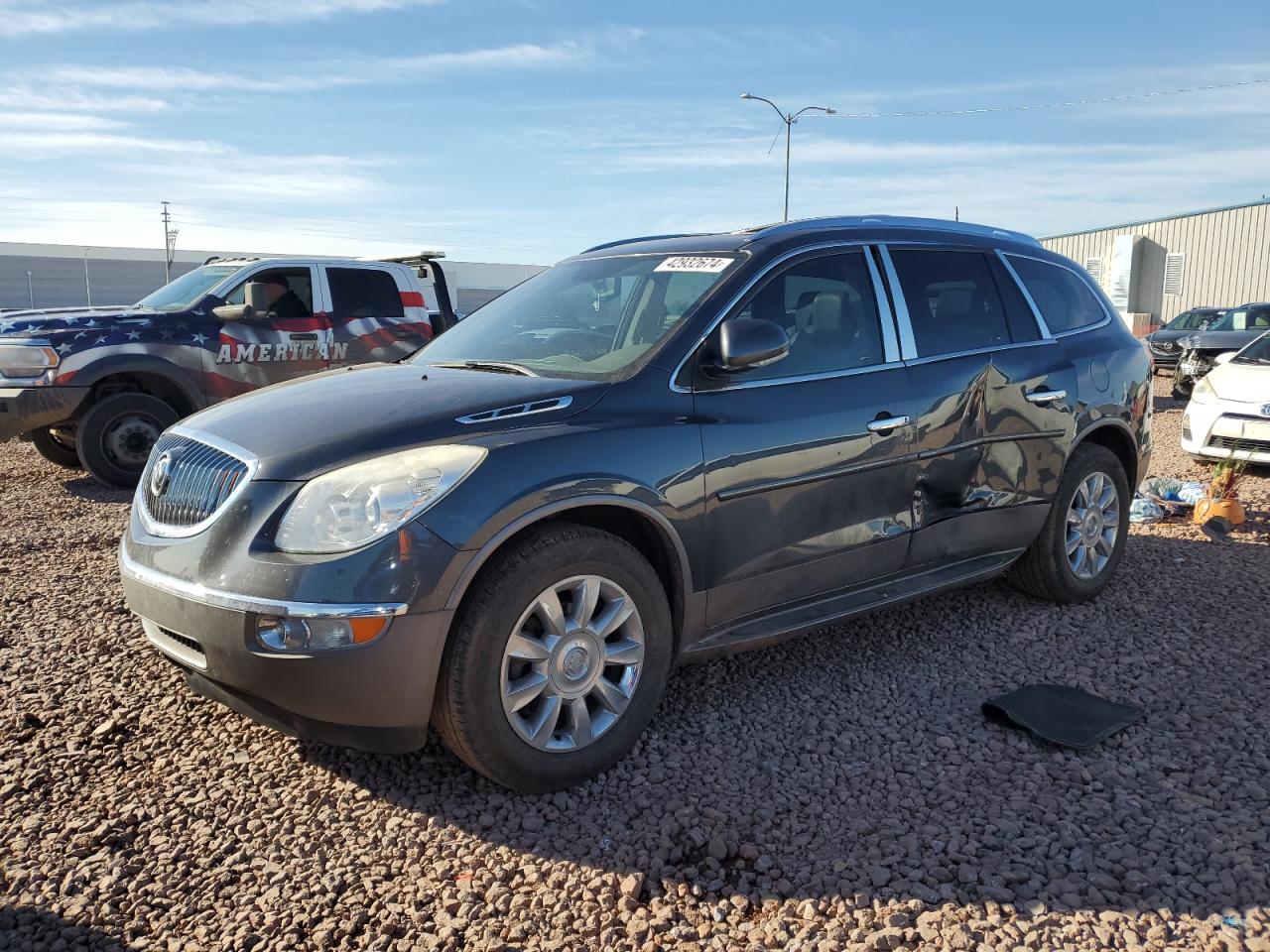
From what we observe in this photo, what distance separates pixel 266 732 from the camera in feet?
12.0

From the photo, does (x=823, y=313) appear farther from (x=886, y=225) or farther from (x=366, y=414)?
(x=366, y=414)

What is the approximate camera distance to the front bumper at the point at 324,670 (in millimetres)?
2877

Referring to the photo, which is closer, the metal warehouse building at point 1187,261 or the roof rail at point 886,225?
the roof rail at point 886,225

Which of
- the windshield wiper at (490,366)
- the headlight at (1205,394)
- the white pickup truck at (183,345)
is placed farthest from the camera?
Answer: the headlight at (1205,394)

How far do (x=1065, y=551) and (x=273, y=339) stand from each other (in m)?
6.94

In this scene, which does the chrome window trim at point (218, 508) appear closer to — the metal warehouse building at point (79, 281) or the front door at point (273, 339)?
the front door at point (273, 339)

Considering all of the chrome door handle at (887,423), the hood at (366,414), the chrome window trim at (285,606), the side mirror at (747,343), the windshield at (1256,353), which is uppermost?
the side mirror at (747,343)

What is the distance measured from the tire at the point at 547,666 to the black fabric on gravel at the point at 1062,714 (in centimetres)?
135

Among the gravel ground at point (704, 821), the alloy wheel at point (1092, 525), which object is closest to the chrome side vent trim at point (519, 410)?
the gravel ground at point (704, 821)

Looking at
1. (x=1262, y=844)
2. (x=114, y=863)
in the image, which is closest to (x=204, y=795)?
(x=114, y=863)

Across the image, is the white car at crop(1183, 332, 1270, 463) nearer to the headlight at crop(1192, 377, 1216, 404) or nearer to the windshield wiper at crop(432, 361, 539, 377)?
the headlight at crop(1192, 377, 1216, 404)

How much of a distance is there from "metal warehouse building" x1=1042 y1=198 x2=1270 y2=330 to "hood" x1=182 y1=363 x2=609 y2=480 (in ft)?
104

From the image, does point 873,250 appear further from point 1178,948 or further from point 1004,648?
point 1178,948

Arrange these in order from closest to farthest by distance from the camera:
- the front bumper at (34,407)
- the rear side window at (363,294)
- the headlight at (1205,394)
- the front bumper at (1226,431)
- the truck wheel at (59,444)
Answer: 1. the front bumper at (34,407)
2. the front bumper at (1226,431)
3. the truck wheel at (59,444)
4. the headlight at (1205,394)
5. the rear side window at (363,294)
